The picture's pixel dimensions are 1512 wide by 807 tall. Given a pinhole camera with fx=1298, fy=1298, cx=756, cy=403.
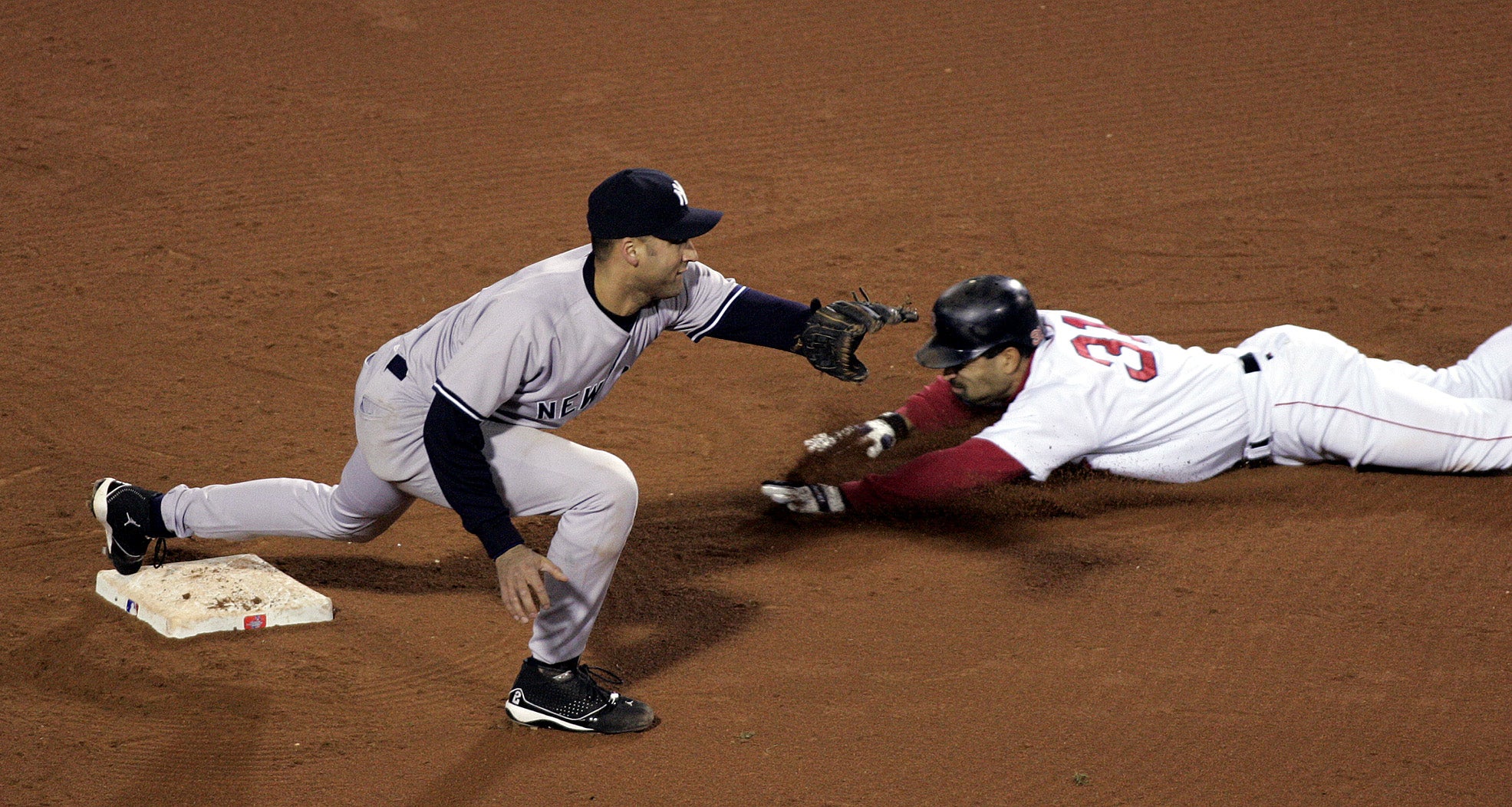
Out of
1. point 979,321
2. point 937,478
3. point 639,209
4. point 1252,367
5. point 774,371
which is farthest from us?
point 774,371

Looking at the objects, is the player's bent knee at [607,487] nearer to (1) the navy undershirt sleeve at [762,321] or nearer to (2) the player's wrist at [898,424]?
(1) the navy undershirt sleeve at [762,321]

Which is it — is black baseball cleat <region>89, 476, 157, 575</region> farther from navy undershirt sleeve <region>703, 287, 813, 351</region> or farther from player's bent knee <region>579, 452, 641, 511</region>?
navy undershirt sleeve <region>703, 287, 813, 351</region>

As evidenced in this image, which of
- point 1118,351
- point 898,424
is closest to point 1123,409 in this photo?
point 1118,351

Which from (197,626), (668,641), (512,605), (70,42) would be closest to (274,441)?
(197,626)

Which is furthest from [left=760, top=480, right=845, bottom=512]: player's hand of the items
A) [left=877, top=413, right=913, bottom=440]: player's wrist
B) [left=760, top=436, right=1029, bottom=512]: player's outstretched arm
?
[left=877, top=413, right=913, bottom=440]: player's wrist

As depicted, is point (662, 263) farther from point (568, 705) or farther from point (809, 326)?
point (568, 705)

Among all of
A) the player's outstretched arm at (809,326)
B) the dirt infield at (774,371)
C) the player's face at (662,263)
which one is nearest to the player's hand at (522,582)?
the dirt infield at (774,371)
